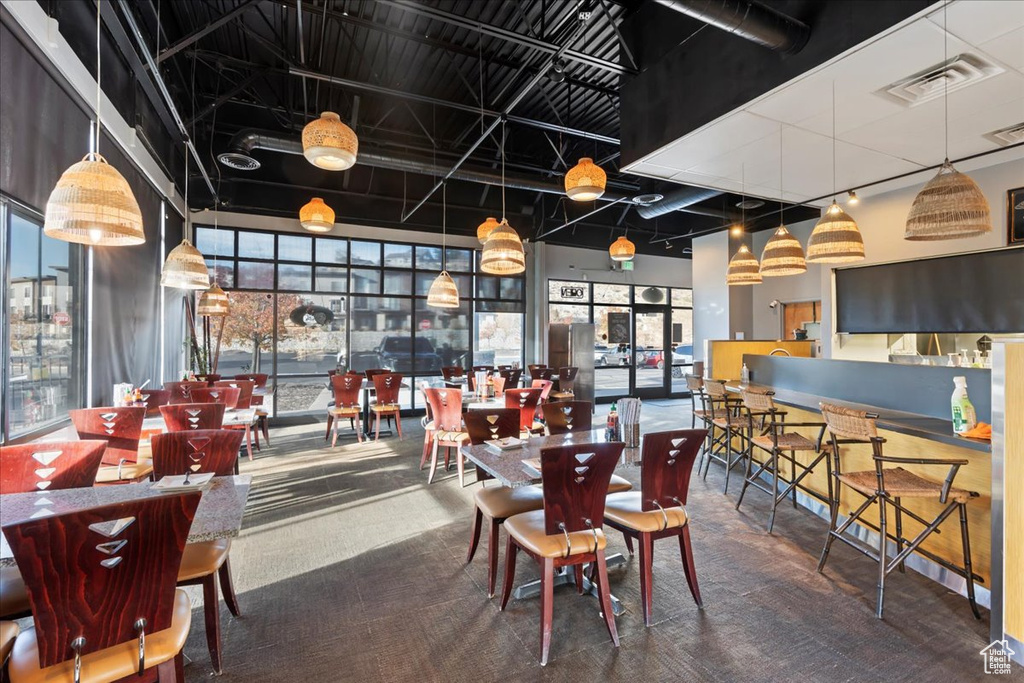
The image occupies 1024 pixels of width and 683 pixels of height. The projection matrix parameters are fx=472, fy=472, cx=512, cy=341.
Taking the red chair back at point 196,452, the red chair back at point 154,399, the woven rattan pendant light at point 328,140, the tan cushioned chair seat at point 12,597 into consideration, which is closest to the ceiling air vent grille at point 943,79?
the woven rattan pendant light at point 328,140

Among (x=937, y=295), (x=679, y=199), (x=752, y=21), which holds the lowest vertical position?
(x=937, y=295)

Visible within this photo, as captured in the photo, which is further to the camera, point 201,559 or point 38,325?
point 38,325

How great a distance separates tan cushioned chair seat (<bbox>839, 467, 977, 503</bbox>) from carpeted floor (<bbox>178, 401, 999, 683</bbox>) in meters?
0.64

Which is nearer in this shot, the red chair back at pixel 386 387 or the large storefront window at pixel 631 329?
the red chair back at pixel 386 387

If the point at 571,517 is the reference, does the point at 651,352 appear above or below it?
above

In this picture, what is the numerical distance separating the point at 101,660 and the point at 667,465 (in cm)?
236

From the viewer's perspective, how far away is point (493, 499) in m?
2.87

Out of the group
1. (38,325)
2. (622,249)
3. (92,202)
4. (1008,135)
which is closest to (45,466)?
(92,202)

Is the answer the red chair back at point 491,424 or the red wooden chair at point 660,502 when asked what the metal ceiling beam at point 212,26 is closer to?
the red chair back at point 491,424

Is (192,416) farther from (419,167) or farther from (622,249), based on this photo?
(622,249)

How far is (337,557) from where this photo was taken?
11.0ft

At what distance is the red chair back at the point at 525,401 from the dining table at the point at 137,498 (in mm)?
3160

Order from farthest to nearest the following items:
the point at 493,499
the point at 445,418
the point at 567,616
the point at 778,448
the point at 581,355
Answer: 1. the point at 581,355
2. the point at 445,418
3. the point at 778,448
4. the point at 493,499
5. the point at 567,616

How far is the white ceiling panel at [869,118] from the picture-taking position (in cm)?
304
